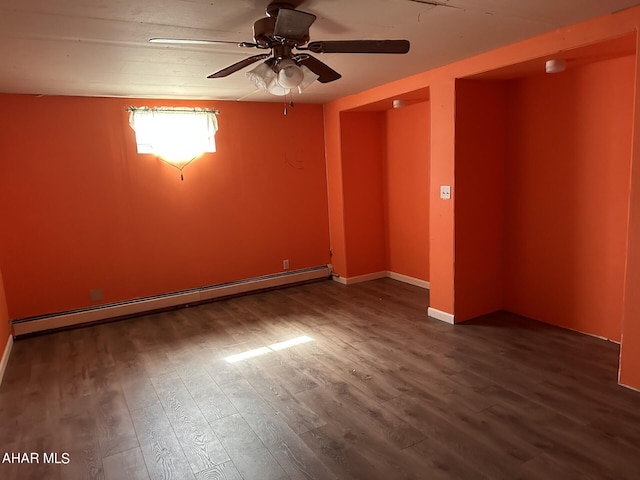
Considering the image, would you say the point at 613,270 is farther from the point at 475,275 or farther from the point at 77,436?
the point at 77,436

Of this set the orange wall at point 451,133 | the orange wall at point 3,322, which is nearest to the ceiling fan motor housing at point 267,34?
the orange wall at point 451,133

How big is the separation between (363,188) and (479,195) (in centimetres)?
179

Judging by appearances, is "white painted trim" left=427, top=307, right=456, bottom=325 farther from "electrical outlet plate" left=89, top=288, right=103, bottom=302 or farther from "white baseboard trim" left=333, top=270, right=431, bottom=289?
"electrical outlet plate" left=89, top=288, right=103, bottom=302

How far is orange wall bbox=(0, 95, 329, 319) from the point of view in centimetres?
405

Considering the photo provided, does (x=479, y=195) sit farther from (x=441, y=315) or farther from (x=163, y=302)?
(x=163, y=302)

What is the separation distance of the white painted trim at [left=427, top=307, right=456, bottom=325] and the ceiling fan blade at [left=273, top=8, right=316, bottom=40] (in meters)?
2.79

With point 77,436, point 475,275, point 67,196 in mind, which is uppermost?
point 67,196

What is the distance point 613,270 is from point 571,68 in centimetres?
159

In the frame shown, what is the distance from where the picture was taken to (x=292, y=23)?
1.88m

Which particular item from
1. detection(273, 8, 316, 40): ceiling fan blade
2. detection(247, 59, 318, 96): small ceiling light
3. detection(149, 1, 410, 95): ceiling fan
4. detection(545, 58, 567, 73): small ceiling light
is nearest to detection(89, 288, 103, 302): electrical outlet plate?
detection(149, 1, 410, 95): ceiling fan

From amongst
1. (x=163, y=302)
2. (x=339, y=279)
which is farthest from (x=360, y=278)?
(x=163, y=302)

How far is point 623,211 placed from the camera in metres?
3.18

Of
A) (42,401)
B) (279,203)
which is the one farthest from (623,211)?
(42,401)

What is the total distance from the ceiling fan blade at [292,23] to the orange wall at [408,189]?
3.06m
